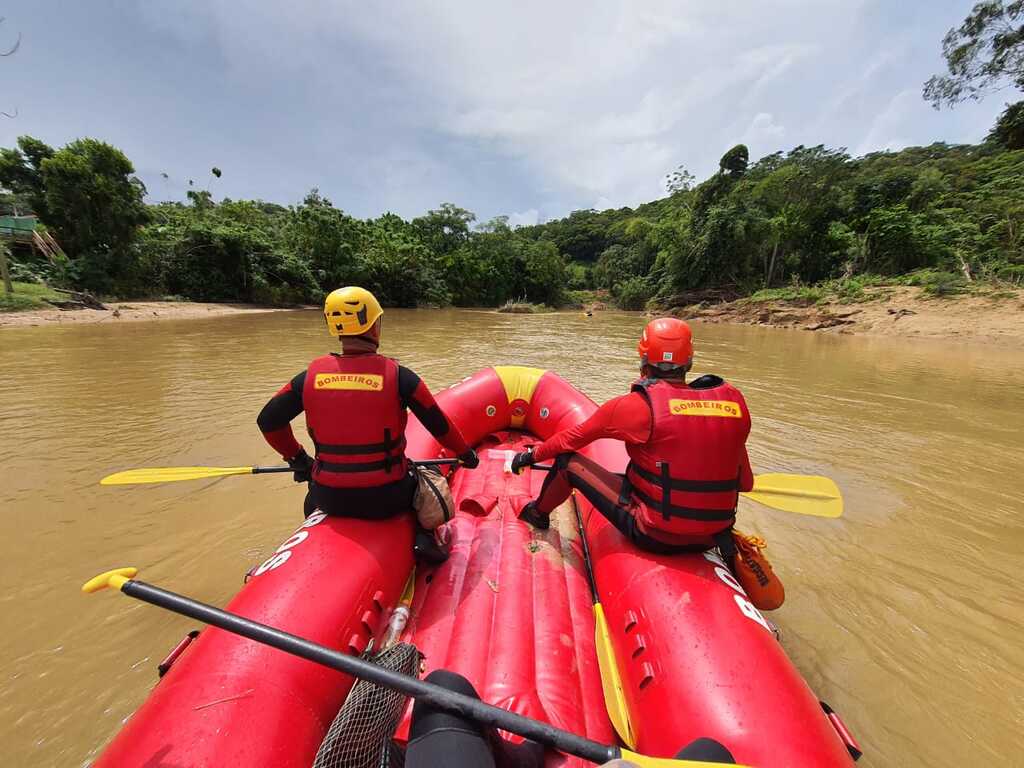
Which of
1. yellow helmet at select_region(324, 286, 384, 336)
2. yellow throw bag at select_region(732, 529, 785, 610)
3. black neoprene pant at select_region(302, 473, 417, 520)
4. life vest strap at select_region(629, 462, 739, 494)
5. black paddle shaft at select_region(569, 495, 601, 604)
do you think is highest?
yellow helmet at select_region(324, 286, 384, 336)

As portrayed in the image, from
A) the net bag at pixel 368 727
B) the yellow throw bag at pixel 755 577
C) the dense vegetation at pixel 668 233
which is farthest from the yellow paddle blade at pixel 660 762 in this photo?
the dense vegetation at pixel 668 233

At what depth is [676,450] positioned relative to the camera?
5.95 ft

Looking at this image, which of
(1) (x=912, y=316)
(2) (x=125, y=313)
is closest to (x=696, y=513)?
(1) (x=912, y=316)

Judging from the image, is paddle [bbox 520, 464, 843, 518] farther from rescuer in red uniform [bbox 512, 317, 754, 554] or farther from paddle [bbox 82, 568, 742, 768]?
paddle [bbox 82, 568, 742, 768]

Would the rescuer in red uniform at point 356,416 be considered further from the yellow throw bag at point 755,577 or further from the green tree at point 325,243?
the green tree at point 325,243

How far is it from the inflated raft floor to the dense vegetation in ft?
66.9

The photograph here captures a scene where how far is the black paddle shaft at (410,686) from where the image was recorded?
1.10 m

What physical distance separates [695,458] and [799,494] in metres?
1.34

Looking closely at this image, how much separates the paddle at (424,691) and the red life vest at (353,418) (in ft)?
2.49

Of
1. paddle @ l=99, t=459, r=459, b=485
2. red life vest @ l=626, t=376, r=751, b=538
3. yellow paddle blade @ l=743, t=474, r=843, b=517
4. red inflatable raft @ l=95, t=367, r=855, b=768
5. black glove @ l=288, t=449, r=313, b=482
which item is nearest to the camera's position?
red inflatable raft @ l=95, t=367, r=855, b=768

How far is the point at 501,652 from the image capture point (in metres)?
1.76

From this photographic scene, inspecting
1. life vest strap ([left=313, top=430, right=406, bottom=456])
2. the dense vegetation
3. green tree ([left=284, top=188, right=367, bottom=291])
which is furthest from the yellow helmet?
green tree ([left=284, top=188, right=367, bottom=291])

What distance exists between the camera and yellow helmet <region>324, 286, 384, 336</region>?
6.67 feet

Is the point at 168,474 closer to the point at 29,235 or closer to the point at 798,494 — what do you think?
the point at 798,494
